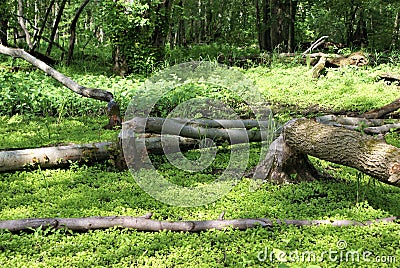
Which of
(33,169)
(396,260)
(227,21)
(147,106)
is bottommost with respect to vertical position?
(396,260)

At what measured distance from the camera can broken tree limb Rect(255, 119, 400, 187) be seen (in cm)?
348

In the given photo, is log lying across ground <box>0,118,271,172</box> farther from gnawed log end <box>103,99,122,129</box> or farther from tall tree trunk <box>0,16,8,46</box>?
tall tree trunk <box>0,16,8,46</box>

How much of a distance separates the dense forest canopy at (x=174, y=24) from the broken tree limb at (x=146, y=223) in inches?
311

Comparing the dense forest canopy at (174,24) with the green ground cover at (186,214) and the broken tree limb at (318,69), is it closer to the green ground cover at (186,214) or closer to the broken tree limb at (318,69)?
the broken tree limb at (318,69)

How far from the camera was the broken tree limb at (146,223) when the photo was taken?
3.38m

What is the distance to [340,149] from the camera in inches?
153

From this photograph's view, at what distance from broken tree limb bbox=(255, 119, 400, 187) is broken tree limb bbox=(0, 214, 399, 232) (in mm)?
464

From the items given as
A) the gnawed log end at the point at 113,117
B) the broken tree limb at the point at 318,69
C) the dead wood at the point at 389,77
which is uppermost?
the broken tree limb at the point at 318,69

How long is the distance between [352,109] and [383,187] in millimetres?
3937

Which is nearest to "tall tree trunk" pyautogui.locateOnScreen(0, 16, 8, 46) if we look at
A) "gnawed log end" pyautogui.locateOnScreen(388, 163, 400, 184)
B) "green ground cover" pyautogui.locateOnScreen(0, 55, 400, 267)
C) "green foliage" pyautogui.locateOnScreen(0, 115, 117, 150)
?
"green foliage" pyautogui.locateOnScreen(0, 115, 117, 150)

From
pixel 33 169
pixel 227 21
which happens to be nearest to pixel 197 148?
pixel 33 169

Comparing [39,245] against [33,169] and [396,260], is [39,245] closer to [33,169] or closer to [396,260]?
[33,169]

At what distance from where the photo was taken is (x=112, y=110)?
6.67 m

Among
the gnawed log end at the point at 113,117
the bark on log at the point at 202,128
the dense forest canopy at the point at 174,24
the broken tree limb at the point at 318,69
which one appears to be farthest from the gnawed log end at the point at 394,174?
the dense forest canopy at the point at 174,24
